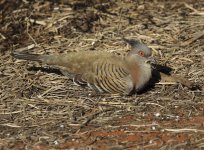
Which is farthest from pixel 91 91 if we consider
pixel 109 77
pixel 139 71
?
pixel 139 71

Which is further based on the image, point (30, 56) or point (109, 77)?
point (30, 56)

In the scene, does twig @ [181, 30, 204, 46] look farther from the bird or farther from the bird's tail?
the bird's tail

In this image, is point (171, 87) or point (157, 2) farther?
point (157, 2)

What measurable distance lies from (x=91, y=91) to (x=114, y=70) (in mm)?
431

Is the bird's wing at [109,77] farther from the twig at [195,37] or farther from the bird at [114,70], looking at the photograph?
the twig at [195,37]

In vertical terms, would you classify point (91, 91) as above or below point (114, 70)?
below

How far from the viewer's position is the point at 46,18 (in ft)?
32.9

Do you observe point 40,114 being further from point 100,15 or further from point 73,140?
point 100,15

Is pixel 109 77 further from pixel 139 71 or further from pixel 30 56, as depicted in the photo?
pixel 30 56

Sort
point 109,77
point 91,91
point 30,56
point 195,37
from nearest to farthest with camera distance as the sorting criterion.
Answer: point 109,77, point 91,91, point 30,56, point 195,37

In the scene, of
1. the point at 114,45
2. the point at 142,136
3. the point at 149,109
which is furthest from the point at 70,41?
the point at 142,136

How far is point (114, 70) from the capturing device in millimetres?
7363

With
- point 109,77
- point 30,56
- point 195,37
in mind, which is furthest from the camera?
point 195,37

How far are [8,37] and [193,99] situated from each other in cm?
345
